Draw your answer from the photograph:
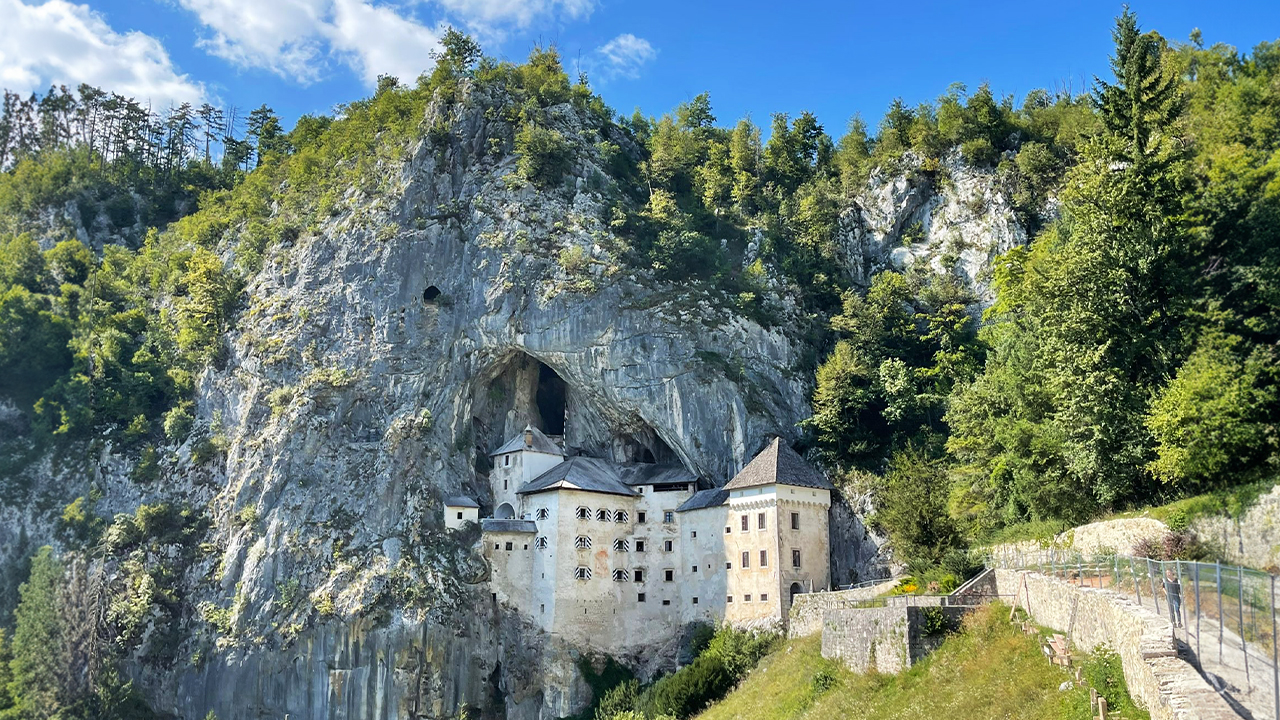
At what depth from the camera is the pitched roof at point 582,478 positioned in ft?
189

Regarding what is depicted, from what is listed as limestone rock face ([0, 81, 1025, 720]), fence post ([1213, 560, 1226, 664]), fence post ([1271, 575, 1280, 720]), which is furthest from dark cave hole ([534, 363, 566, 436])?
fence post ([1271, 575, 1280, 720])

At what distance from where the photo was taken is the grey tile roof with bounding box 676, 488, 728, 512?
2202 inches

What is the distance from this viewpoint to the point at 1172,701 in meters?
18.4

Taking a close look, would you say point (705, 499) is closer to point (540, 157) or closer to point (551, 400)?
point (551, 400)

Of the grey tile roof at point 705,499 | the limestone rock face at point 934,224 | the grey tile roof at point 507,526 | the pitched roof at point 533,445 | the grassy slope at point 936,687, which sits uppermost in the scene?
the limestone rock face at point 934,224

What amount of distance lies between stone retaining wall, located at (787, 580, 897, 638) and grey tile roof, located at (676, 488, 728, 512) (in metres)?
8.88

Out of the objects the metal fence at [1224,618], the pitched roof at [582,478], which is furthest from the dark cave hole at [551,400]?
the metal fence at [1224,618]

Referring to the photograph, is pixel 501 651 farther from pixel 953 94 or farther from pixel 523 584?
pixel 953 94

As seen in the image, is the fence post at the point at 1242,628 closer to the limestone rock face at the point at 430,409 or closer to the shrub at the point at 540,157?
the limestone rock face at the point at 430,409

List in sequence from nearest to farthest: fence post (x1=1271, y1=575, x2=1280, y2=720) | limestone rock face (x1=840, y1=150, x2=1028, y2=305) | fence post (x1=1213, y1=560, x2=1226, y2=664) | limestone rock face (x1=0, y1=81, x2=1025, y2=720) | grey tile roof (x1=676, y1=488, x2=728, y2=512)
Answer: fence post (x1=1271, y1=575, x2=1280, y2=720) < fence post (x1=1213, y1=560, x2=1226, y2=664) < limestone rock face (x1=0, y1=81, x2=1025, y2=720) < grey tile roof (x1=676, y1=488, x2=728, y2=512) < limestone rock face (x1=840, y1=150, x2=1028, y2=305)

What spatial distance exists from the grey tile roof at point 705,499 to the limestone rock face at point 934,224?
19382 millimetres

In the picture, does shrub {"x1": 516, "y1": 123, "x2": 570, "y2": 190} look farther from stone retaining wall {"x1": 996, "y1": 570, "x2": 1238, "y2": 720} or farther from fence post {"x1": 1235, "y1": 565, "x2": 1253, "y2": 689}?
fence post {"x1": 1235, "y1": 565, "x2": 1253, "y2": 689}

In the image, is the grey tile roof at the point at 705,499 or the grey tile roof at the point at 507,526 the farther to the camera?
the grey tile roof at the point at 507,526

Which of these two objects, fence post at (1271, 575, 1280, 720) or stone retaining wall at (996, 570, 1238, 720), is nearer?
fence post at (1271, 575, 1280, 720)
